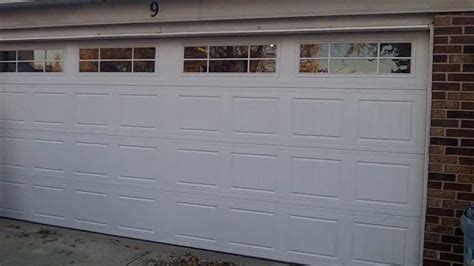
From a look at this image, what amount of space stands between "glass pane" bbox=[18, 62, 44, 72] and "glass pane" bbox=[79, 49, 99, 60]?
662mm

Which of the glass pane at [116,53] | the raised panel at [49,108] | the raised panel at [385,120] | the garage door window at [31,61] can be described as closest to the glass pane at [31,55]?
the garage door window at [31,61]

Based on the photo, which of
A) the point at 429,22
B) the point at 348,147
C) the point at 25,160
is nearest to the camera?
the point at 429,22

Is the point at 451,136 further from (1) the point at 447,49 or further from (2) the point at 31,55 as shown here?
(2) the point at 31,55

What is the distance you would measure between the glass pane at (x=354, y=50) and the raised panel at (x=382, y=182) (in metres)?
1.09

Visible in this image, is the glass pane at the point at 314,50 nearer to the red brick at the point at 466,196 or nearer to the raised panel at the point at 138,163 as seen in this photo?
the red brick at the point at 466,196

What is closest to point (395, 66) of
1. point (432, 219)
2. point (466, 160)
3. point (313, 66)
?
point (313, 66)

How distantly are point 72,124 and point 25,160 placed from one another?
0.98 meters

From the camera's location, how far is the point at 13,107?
6.91 m

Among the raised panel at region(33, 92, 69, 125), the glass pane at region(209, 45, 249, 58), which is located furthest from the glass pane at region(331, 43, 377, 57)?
the raised panel at region(33, 92, 69, 125)

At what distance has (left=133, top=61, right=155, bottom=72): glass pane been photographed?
19.7 ft

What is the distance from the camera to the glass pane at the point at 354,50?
4.99 meters

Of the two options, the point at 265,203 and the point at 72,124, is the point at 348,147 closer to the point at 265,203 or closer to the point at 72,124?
the point at 265,203

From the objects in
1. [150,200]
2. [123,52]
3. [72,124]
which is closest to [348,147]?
[150,200]

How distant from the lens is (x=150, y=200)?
20.0ft
